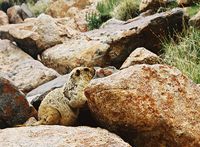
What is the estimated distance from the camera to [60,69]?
8211 mm

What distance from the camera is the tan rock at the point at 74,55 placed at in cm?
785

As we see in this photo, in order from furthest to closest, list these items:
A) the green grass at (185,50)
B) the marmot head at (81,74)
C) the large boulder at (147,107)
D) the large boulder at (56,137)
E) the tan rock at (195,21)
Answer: the tan rock at (195,21)
the green grass at (185,50)
the marmot head at (81,74)
the large boulder at (147,107)
the large boulder at (56,137)

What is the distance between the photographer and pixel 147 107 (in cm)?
344

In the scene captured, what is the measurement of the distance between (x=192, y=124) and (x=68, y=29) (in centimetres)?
613

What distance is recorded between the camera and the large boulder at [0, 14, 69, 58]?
8.54 meters

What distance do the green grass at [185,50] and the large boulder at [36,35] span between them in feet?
7.52

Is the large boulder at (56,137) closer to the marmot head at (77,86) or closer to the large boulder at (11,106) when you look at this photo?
the marmot head at (77,86)

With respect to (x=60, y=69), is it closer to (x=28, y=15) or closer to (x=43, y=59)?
(x=43, y=59)

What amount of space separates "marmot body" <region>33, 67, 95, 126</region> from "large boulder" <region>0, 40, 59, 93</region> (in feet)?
10.1

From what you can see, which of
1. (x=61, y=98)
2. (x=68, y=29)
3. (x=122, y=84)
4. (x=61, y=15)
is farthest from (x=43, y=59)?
(x=61, y=15)

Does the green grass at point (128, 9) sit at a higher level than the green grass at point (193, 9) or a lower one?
lower

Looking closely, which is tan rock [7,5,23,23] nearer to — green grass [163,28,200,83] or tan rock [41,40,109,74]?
tan rock [41,40,109,74]

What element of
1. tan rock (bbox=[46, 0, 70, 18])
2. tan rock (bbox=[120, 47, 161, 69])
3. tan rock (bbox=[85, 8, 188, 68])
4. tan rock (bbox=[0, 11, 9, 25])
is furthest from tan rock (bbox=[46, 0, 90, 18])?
tan rock (bbox=[120, 47, 161, 69])

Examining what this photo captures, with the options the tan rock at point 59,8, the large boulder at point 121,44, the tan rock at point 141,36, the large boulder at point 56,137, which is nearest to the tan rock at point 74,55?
the large boulder at point 121,44
